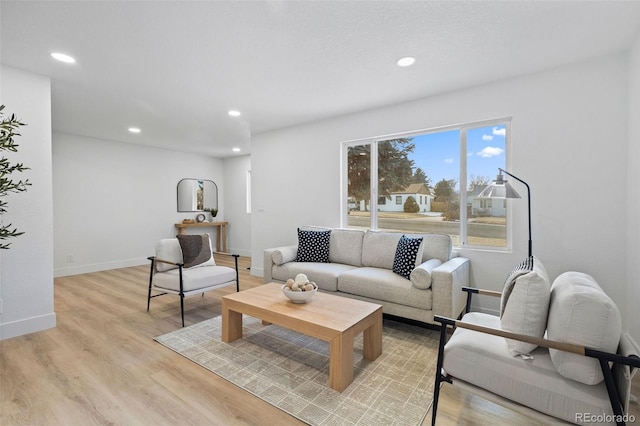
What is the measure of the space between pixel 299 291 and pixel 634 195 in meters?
2.81

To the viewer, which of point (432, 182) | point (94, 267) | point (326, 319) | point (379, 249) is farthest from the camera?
point (94, 267)

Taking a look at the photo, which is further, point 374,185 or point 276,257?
point 374,185

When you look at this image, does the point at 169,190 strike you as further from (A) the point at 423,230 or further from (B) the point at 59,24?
(A) the point at 423,230

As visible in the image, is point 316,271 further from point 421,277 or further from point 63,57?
point 63,57

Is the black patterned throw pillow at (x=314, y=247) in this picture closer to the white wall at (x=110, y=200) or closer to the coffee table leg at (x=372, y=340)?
the coffee table leg at (x=372, y=340)

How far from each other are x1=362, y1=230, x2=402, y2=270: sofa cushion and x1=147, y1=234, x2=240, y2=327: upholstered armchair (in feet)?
5.23

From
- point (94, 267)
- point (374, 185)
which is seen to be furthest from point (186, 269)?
point (94, 267)

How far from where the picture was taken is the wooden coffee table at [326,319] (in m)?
1.97

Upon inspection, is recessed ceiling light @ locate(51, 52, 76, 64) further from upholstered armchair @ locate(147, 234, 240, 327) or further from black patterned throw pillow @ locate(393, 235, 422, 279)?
black patterned throw pillow @ locate(393, 235, 422, 279)

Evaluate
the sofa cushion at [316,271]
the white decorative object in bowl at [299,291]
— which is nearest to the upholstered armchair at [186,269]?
the sofa cushion at [316,271]

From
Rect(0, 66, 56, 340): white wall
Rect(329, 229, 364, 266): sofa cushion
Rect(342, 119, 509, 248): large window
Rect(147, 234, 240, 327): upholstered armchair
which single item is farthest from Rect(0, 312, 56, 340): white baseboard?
Rect(342, 119, 509, 248): large window

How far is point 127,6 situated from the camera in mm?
1914

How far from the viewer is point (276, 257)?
3740mm

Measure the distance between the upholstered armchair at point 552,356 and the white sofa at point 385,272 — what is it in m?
1.00
